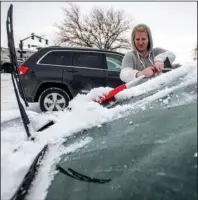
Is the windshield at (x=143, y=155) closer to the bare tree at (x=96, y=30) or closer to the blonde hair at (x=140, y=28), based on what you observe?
the blonde hair at (x=140, y=28)

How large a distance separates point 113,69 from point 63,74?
111 cm

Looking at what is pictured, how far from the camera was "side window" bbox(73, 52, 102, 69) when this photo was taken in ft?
24.6

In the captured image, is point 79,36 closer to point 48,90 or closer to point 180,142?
point 48,90

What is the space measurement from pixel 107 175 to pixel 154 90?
50 centimetres

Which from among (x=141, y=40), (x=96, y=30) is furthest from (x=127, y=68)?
(x=96, y=30)

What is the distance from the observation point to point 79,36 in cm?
2795

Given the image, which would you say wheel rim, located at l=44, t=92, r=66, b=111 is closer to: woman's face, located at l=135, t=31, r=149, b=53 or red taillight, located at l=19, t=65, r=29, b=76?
red taillight, located at l=19, t=65, r=29, b=76

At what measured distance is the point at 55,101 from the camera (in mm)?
7344

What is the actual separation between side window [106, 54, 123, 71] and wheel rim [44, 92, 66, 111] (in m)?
1.28

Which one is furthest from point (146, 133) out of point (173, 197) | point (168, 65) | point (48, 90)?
point (48, 90)

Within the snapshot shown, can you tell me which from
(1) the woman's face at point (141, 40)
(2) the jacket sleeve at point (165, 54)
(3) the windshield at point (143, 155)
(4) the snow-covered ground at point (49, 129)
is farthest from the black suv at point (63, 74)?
(3) the windshield at point (143, 155)

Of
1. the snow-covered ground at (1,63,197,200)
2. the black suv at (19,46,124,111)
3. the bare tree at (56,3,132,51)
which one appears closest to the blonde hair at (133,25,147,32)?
the snow-covered ground at (1,63,197,200)

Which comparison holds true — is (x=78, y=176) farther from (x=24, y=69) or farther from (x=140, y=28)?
(x=24, y=69)

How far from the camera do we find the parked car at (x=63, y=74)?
23.9 ft
